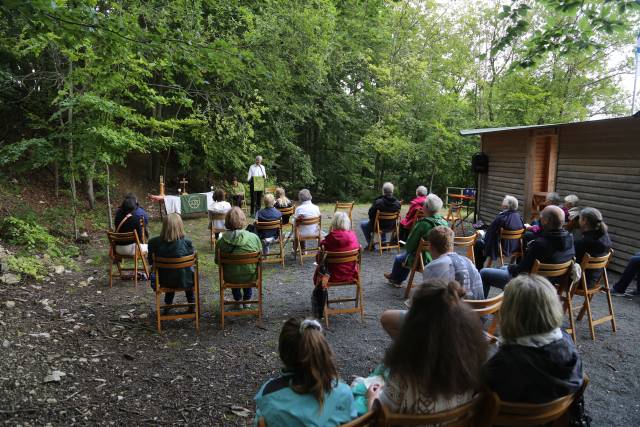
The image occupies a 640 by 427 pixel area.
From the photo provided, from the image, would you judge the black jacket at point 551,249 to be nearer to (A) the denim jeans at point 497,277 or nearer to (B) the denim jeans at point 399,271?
(A) the denim jeans at point 497,277

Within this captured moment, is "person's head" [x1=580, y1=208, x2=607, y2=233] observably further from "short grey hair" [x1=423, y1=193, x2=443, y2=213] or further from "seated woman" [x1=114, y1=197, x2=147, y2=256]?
"seated woman" [x1=114, y1=197, x2=147, y2=256]

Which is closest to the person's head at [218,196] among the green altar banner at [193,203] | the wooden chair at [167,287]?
the green altar banner at [193,203]

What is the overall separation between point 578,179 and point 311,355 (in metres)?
8.54

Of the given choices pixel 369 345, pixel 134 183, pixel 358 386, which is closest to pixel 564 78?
pixel 134 183

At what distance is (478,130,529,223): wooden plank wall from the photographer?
10.7 m

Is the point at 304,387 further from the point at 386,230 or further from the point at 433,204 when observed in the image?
the point at 386,230

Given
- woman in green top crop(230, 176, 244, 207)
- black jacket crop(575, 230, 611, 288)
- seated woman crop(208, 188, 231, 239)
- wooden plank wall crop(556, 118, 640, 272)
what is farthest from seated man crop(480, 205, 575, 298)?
woman in green top crop(230, 176, 244, 207)

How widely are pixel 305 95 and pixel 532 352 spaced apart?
16.0 meters

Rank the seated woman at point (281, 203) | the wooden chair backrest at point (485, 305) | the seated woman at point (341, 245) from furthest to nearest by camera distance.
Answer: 1. the seated woman at point (281, 203)
2. the seated woman at point (341, 245)
3. the wooden chair backrest at point (485, 305)

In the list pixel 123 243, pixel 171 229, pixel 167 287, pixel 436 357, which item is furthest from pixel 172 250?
pixel 436 357

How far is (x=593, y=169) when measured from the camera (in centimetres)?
822

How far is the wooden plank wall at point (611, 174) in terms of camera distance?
23.8 feet

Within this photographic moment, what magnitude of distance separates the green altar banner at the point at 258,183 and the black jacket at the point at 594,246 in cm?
826

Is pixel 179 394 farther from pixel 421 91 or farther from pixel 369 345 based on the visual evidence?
pixel 421 91
